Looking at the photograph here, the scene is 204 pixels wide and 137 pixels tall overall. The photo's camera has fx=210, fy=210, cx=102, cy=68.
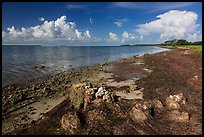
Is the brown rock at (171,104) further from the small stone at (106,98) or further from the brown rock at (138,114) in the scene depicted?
the small stone at (106,98)

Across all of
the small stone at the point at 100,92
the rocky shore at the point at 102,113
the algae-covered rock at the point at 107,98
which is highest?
the small stone at the point at 100,92

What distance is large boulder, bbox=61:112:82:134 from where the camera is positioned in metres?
15.9

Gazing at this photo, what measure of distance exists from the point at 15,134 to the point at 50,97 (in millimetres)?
9348

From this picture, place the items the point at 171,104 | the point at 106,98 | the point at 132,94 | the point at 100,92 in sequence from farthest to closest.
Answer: the point at 132,94 < the point at 100,92 < the point at 171,104 < the point at 106,98

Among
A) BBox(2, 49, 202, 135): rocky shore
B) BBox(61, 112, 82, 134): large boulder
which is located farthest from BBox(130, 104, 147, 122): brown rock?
BBox(61, 112, 82, 134): large boulder

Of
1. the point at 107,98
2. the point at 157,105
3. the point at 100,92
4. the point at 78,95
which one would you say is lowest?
the point at 157,105

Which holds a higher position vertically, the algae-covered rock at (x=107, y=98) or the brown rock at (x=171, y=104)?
the algae-covered rock at (x=107, y=98)

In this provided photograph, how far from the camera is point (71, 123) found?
16.1 m

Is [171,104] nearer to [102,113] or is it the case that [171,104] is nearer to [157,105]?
[157,105]

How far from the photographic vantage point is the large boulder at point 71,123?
15.9m

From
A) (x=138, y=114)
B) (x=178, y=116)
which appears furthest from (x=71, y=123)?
(x=178, y=116)

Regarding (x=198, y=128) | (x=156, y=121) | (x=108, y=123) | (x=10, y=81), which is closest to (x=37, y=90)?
(x=10, y=81)

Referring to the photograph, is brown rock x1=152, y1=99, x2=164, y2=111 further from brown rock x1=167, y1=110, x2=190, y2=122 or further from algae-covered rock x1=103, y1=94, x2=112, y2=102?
algae-covered rock x1=103, y1=94, x2=112, y2=102

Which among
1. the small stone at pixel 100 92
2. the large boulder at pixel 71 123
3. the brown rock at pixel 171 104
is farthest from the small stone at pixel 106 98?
the brown rock at pixel 171 104
